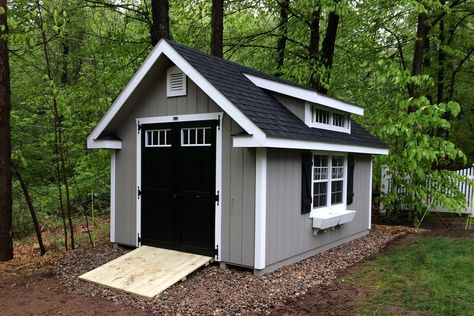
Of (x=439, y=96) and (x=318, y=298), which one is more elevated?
(x=439, y=96)

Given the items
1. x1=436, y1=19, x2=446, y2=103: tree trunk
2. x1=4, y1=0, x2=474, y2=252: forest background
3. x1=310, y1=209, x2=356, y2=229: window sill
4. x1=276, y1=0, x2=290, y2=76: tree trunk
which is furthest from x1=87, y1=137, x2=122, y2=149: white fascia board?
x1=436, y1=19, x2=446, y2=103: tree trunk

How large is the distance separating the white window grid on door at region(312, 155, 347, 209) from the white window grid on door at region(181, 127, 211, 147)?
2.17 m

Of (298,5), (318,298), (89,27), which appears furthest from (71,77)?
(318,298)

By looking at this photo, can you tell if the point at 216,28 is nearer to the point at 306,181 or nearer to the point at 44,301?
the point at 306,181

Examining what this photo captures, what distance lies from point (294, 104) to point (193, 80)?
81.9 inches

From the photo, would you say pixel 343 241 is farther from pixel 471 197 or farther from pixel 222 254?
pixel 471 197

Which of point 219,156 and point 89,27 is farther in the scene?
point 89,27

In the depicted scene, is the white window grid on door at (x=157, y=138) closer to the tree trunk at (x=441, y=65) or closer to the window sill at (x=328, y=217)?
the window sill at (x=328, y=217)

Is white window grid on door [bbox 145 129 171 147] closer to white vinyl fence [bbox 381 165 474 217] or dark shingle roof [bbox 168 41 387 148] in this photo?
dark shingle roof [bbox 168 41 387 148]

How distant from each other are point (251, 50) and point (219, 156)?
905 cm

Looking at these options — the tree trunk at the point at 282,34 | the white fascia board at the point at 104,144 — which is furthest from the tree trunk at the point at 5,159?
the tree trunk at the point at 282,34

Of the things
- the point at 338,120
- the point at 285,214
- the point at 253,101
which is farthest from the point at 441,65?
the point at 285,214

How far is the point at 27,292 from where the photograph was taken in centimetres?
540

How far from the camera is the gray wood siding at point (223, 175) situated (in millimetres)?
5855
